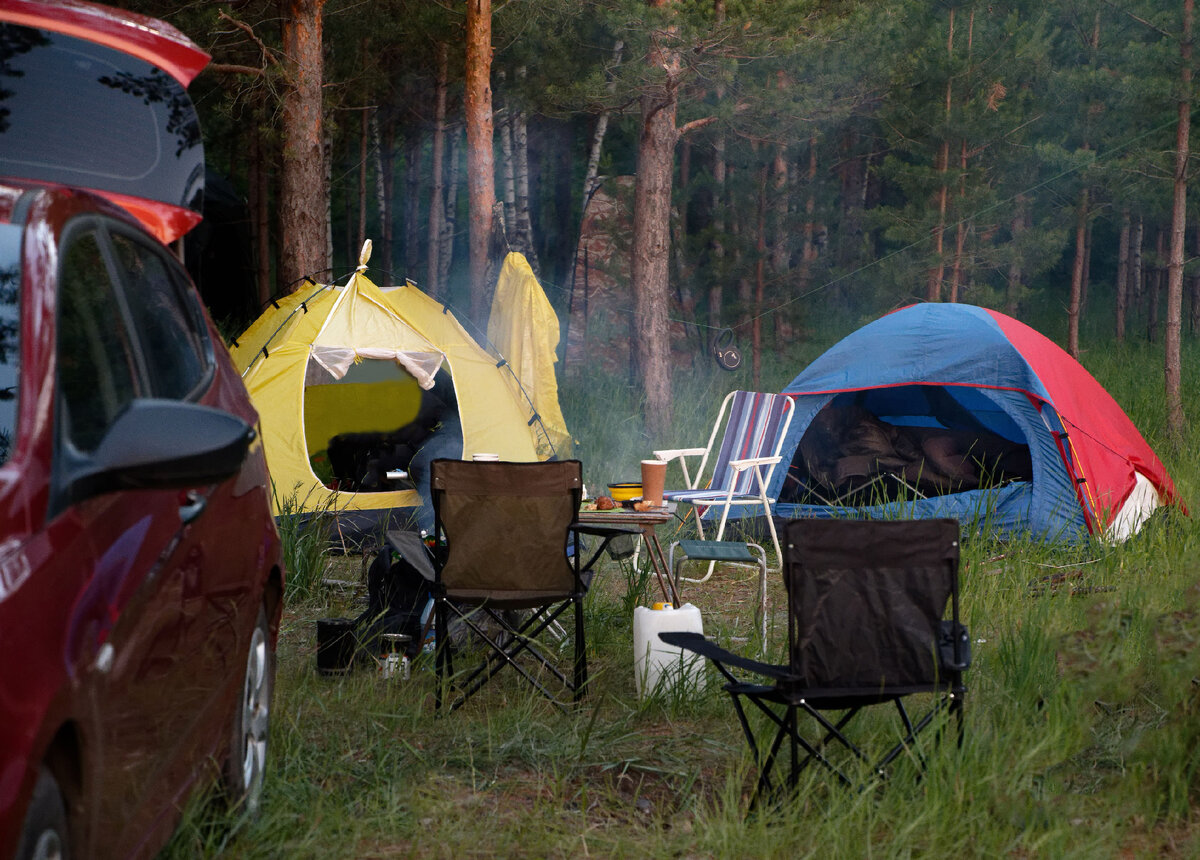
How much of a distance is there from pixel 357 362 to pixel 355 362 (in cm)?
6

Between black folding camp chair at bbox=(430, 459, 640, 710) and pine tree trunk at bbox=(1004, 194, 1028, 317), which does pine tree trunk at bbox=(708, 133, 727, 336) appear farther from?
black folding camp chair at bbox=(430, 459, 640, 710)

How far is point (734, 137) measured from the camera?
1670 centimetres

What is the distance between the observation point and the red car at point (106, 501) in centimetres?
159

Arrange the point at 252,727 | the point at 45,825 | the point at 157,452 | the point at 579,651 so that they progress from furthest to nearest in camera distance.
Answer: the point at 579,651 < the point at 252,727 < the point at 157,452 < the point at 45,825

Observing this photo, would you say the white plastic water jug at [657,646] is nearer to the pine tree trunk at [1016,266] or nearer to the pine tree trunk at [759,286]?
the pine tree trunk at [759,286]

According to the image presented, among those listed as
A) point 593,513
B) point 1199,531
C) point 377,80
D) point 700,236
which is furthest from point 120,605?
point 377,80

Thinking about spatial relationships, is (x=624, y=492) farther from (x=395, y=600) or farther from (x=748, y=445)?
(x=748, y=445)

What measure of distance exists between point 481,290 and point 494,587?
270 inches

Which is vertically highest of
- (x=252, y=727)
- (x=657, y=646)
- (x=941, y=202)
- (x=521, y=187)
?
(x=521, y=187)

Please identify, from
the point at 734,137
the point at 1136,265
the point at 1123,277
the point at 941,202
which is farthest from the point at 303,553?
the point at 1136,265

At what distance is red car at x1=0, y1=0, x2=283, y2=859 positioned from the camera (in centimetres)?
159

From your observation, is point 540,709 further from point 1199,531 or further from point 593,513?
point 1199,531

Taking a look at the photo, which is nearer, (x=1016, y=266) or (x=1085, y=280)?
(x=1016, y=266)

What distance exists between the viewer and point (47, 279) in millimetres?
1997
